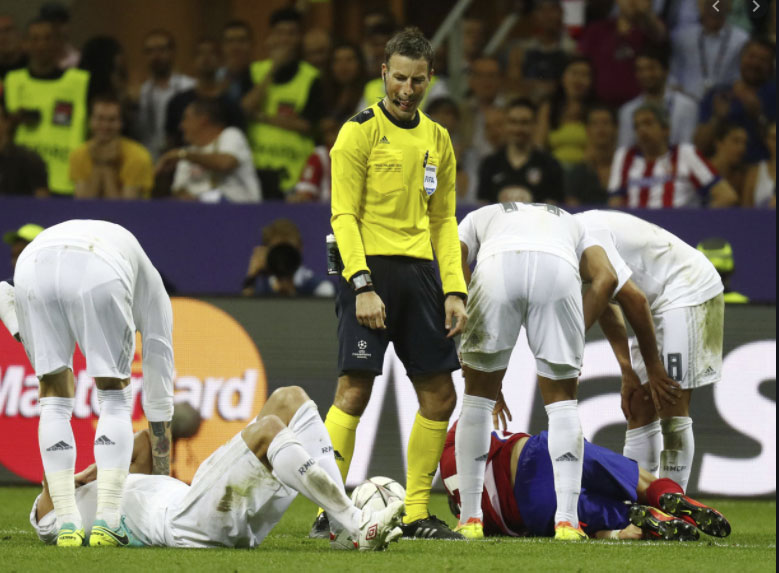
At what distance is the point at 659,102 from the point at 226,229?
3.77 metres

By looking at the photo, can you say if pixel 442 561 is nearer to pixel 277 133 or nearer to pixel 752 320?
pixel 752 320

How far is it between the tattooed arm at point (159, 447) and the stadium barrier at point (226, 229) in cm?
464

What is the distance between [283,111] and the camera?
11.8m

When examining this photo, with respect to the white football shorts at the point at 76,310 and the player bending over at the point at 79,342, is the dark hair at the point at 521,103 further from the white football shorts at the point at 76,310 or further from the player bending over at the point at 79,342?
the white football shorts at the point at 76,310

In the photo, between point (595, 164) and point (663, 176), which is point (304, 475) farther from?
point (595, 164)

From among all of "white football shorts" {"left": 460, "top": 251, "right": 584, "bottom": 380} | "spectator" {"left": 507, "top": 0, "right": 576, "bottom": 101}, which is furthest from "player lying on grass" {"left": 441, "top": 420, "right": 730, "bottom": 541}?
"spectator" {"left": 507, "top": 0, "right": 576, "bottom": 101}

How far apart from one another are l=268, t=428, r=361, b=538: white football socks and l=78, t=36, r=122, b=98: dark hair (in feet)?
22.8

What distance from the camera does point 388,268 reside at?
6.44 meters

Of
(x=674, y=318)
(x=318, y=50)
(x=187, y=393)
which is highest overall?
(x=318, y=50)

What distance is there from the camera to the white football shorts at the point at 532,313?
6.41 m

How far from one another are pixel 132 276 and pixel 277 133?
19.1ft

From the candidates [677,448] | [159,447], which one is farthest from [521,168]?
[159,447]

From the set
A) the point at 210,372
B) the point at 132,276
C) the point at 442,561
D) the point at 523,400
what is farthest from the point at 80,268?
the point at 523,400

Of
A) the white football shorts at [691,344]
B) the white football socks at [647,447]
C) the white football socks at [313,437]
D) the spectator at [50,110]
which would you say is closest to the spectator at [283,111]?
the spectator at [50,110]
